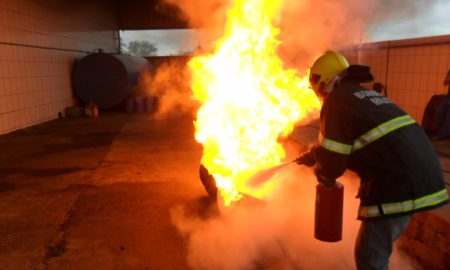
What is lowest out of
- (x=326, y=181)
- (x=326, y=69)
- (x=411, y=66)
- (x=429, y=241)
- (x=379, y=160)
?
(x=429, y=241)

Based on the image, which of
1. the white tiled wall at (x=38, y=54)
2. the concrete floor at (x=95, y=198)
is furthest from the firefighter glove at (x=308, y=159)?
the white tiled wall at (x=38, y=54)

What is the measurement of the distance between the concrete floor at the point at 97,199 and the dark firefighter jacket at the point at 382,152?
1.31 m

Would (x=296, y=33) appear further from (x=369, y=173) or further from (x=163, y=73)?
(x=163, y=73)

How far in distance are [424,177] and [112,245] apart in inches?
126

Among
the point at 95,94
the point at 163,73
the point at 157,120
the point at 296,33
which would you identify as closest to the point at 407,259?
the point at 296,33

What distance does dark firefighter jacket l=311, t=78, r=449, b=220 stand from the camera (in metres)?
2.40

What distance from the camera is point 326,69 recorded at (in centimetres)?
279

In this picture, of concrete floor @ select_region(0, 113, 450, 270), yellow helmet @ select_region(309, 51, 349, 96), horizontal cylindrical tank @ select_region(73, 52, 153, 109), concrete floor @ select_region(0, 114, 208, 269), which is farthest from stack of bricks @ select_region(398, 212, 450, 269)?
horizontal cylindrical tank @ select_region(73, 52, 153, 109)

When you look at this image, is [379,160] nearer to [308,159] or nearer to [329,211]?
[329,211]

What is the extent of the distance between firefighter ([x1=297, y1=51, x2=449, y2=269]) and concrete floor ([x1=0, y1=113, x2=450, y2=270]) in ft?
4.24

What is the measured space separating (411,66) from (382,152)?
6674 millimetres

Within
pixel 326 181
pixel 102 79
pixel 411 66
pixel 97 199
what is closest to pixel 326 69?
pixel 326 181

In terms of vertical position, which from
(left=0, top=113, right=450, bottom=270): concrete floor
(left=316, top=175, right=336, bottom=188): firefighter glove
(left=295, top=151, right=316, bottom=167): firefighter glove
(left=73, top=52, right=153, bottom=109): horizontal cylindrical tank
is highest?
(left=73, top=52, right=153, bottom=109): horizontal cylindrical tank

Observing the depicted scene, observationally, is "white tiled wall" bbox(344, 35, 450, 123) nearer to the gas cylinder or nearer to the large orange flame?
the large orange flame
